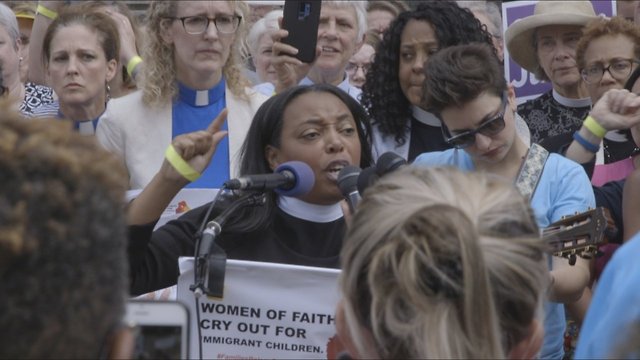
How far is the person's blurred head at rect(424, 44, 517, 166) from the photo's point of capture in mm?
4441

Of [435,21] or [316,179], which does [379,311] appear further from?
[435,21]

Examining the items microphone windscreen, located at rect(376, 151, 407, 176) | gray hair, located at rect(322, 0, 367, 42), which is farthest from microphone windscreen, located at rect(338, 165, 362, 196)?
gray hair, located at rect(322, 0, 367, 42)

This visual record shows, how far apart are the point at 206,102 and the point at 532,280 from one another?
3.50 meters

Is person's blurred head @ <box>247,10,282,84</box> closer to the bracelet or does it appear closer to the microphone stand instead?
the bracelet

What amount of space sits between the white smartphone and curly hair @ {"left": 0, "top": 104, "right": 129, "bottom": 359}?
513 mm

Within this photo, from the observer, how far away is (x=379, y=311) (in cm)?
198

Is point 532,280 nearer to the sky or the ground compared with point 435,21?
nearer to the ground

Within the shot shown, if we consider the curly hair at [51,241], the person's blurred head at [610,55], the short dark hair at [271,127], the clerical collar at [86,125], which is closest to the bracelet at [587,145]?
the person's blurred head at [610,55]

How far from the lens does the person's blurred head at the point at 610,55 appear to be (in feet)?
18.0

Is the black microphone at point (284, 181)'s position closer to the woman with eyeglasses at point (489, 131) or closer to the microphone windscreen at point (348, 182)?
the microphone windscreen at point (348, 182)

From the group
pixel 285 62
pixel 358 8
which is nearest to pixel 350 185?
pixel 285 62

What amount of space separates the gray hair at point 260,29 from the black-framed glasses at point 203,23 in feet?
5.26

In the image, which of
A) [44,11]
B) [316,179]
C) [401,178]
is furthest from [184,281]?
[44,11]

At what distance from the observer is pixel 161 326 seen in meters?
2.14
